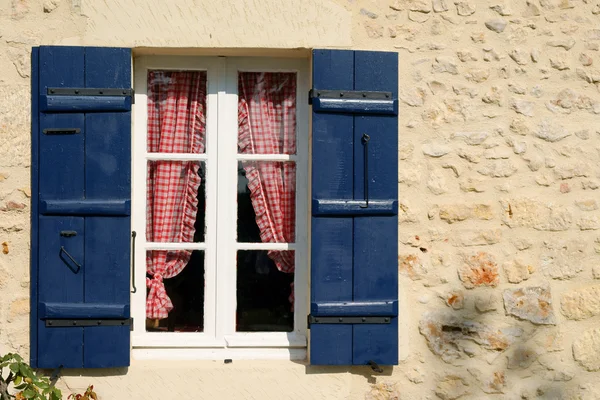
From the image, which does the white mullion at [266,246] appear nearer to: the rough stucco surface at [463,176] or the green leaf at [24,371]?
the rough stucco surface at [463,176]

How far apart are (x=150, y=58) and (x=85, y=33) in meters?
0.32

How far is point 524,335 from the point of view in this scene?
150 inches

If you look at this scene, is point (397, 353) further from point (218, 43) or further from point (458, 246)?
point (218, 43)

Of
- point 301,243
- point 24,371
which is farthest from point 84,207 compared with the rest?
point 301,243

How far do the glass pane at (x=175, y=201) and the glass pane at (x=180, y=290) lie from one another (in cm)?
9

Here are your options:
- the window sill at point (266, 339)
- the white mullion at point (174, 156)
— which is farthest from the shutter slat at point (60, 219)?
the window sill at point (266, 339)

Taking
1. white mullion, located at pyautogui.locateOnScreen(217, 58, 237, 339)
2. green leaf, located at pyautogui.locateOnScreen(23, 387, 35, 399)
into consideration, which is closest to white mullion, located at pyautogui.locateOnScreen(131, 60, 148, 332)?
white mullion, located at pyautogui.locateOnScreen(217, 58, 237, 339)

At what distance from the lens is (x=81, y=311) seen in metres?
3.63

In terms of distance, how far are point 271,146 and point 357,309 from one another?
0.87 m

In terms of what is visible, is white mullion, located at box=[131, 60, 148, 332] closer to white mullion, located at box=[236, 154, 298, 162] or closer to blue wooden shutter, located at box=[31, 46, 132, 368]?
blue wooden shutter, located at box=[31, 46, 132, 368]

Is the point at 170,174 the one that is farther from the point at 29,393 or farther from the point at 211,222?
the point at 29,393

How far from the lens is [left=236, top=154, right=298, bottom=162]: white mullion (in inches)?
152

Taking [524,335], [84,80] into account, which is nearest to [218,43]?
[84,80]

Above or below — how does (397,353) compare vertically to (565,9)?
below
